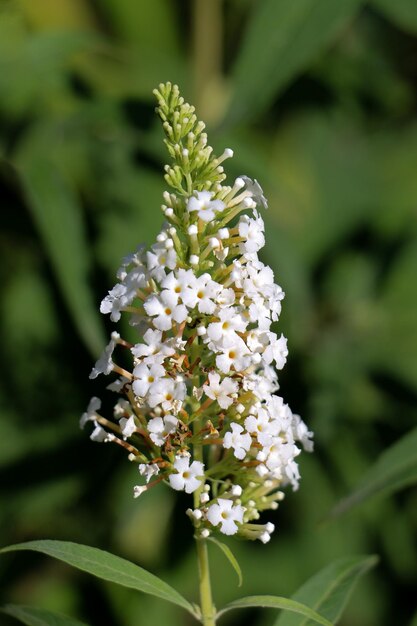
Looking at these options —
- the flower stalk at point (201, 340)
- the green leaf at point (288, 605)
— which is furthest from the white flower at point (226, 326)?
the green leaf at point (288, 605)

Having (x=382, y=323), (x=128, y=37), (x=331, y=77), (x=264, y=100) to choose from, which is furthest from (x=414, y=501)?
(x=128, y=37)

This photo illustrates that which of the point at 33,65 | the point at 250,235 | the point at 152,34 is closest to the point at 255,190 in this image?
the point at 250,235

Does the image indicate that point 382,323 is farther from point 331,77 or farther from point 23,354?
point 23,354

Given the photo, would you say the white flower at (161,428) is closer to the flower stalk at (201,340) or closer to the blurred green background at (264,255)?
the flower stalk at (201,340)

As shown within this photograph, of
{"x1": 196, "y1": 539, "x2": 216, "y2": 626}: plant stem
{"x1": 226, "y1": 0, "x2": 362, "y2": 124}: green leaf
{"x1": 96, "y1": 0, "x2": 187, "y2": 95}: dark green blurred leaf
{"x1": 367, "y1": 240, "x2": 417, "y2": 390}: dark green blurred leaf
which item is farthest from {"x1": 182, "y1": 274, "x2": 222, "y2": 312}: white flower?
{"x1": 96, "y1": 0, "x2": 187, "y2": 95}: dark green blurred leaf

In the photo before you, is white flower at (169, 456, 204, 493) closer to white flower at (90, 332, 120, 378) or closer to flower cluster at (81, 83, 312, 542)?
flower cluster at (81, 83, 312, 542)
